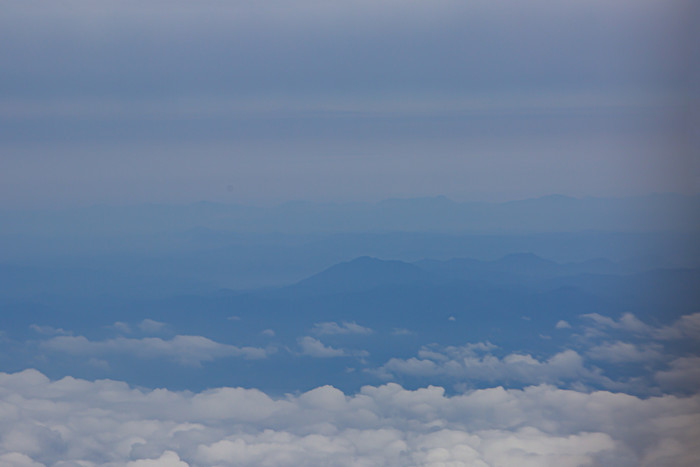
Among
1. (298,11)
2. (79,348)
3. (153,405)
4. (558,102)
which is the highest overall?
(298,11)

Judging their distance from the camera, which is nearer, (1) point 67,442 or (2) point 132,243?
(1) point 67,442

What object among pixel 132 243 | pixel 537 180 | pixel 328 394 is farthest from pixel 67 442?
pixel 537 180

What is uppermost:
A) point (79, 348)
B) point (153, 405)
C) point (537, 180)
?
point (537, 180)

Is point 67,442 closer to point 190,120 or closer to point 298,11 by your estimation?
point 190,120

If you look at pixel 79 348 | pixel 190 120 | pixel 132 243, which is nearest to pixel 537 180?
pixel 190 120

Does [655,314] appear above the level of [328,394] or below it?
above

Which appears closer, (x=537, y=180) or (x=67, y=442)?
(x=67, y=442)

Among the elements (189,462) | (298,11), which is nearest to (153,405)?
(189,462)

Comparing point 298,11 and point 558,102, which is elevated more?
point 298,11

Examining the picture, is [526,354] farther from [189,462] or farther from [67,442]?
[67,442]
